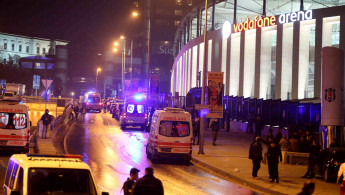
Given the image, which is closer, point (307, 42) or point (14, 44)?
point (307, 42)

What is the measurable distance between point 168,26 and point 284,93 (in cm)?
8687

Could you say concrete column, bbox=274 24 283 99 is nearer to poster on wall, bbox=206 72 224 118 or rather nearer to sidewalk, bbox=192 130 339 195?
sidewalk, bbox=192 130 339 195

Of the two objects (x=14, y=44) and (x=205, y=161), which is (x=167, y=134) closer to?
(x=205, y=161)

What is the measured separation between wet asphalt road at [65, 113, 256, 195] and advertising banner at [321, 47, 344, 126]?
6.26m

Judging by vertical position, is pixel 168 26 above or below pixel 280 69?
above

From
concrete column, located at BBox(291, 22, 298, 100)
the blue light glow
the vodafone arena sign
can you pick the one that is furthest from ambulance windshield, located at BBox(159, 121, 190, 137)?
the vodafone arena sign

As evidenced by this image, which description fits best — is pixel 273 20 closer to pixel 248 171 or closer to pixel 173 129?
pixel 173 129

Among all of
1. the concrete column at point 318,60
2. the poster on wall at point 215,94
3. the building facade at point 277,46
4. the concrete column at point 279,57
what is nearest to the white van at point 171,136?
the poster on wall at point 215,94

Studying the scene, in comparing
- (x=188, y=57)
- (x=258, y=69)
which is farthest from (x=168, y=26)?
(x=258, y=69)

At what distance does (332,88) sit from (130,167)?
976 cm

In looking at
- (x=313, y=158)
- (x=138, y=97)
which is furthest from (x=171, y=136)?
(x=138, y=97)

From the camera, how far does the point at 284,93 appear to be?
48688mm

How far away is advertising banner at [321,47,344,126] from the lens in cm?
2125

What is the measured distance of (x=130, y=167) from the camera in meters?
19.8
